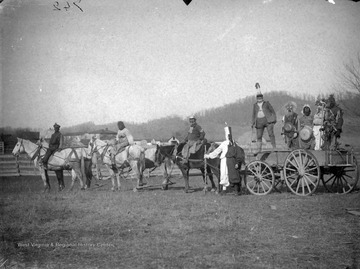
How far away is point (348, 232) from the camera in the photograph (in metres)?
5.78

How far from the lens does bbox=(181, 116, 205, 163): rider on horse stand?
11.7 meters

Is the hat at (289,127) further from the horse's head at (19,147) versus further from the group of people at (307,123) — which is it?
the horse's head at (19,147)

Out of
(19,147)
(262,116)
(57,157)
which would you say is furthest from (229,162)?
(19,147)

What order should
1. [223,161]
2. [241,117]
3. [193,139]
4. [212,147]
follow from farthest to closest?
[241,117] → [193,139] → [212,147] → [223,161]

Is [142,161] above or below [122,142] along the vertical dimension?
below

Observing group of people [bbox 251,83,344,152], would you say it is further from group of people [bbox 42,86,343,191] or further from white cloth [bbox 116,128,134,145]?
white cloth [bbox 116,128,134,145]

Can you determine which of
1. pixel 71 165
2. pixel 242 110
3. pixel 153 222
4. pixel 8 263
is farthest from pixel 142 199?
pixel 242 110

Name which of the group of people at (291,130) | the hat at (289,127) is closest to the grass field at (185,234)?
the group of people at (291,130)

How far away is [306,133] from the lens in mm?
9789

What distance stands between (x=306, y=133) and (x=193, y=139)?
3.94 metres

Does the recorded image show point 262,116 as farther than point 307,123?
Yes

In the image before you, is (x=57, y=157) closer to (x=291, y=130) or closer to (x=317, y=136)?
(x=291, y=130)

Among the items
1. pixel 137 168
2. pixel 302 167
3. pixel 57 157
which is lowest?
pixel 137 168

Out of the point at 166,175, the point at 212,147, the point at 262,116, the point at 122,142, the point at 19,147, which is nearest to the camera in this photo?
the point at 262,116
